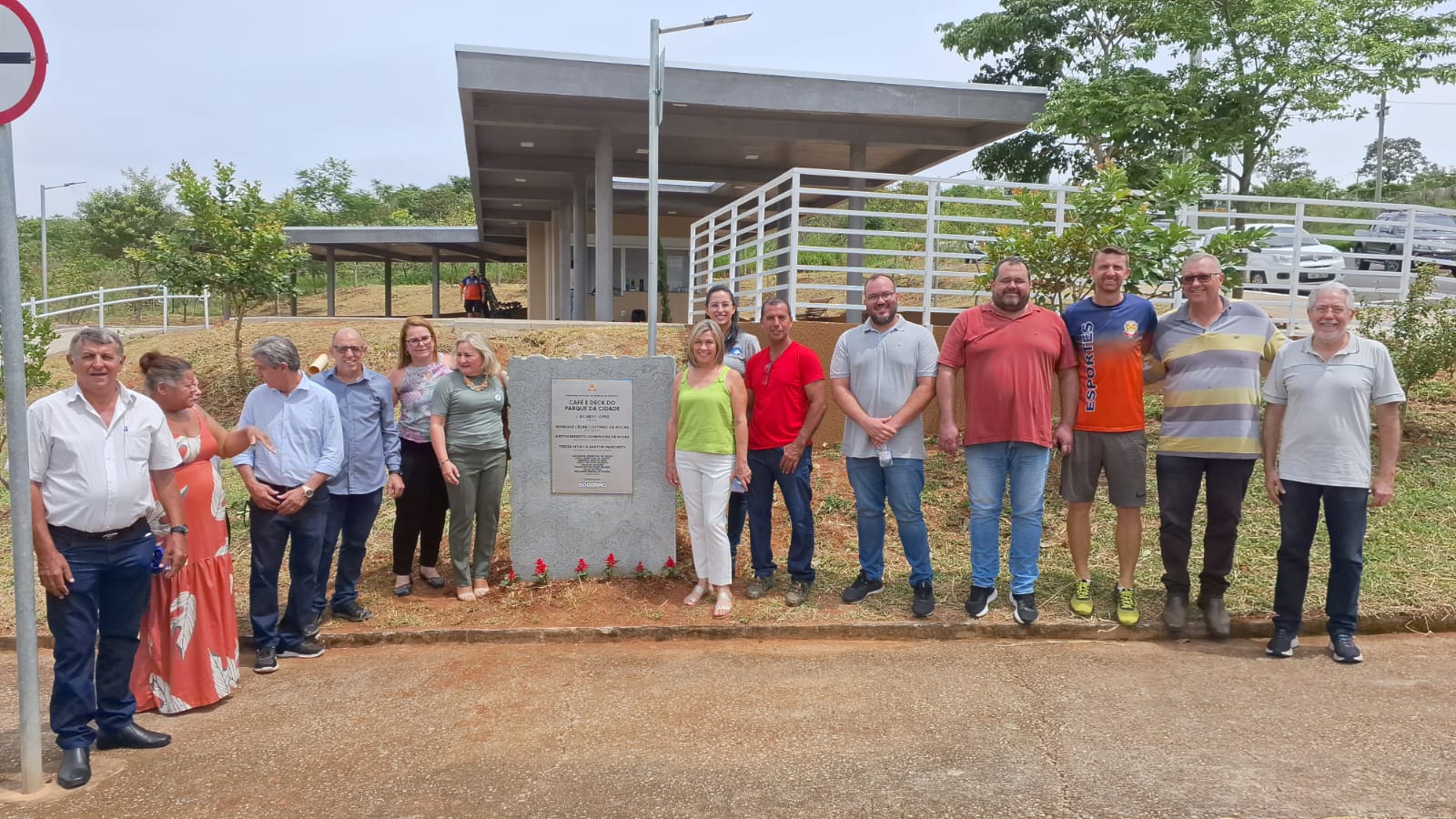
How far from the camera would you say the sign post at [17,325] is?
3.16 metres

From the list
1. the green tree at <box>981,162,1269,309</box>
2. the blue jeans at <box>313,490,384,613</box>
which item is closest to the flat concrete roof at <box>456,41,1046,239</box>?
the green tree at <box>981,162,1269,309</box>

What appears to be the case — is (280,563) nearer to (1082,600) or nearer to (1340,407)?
(1082,600)

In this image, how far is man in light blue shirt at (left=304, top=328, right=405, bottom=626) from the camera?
5.08 metres

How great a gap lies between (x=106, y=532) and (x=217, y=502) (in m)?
0.68

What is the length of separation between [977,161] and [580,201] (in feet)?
31.9

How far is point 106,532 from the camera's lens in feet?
11.8

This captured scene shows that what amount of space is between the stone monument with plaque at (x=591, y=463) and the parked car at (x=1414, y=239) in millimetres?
8111

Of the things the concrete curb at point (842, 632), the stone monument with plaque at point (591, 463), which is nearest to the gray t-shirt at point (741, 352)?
the stone monument with plaque at point (591, 463)

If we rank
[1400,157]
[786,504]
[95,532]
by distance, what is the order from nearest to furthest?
[95,532]
[786,504]
[1400,157]

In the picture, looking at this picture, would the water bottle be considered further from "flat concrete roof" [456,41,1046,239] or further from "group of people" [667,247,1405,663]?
"flat concrete roof" [456,41,1046,239]

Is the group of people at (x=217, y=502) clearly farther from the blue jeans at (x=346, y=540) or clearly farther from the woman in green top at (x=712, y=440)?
the woman in green top at (x=712, y=440)

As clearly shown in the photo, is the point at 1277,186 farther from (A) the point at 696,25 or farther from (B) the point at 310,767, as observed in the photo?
(B) the point at 310,767

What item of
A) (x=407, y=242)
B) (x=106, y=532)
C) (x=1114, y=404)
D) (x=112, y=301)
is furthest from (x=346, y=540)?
(x=407, y=242)

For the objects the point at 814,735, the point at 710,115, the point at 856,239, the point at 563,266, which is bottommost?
the point at 814,735
